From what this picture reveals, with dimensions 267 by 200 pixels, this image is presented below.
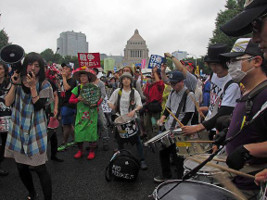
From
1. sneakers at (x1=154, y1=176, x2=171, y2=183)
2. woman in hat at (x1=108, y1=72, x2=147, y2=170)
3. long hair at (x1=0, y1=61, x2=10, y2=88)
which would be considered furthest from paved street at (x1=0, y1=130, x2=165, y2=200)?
long hair at (x1=0, y1=61, x2=10, y2=88)

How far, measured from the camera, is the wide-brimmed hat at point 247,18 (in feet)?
3.57

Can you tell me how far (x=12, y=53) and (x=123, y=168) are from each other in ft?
8.50

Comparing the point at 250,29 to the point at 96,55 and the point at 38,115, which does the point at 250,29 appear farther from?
the point at 96,55

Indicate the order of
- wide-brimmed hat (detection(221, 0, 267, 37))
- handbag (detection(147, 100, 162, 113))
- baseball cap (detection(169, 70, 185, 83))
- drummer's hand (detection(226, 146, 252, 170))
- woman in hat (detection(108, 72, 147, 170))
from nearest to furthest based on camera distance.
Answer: wide-brimmed hat (detection(221, 0, 267, 37))
drummer's hand (detection(226, 146, 252, 170))
baseball cap (detection(169, 70, 185, 83))
woman in hat (detection(108, 72, 147, 170))
handbag (detection(147, 100, 162, 113))

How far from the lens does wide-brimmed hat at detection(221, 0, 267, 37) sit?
1.09m

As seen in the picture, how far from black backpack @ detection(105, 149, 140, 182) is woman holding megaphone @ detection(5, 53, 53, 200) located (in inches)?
53.9

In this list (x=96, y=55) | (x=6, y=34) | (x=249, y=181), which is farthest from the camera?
(x=6, y=34)

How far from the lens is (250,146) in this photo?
1439 millimetres

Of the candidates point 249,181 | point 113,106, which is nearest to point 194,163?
point 249,181

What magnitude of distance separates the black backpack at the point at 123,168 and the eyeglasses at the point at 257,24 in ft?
10.8

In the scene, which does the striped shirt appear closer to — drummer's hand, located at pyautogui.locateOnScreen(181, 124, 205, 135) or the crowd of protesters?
the crowd of protesters

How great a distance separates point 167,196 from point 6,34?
5855 centimetres

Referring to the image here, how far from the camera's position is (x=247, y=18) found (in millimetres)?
1117

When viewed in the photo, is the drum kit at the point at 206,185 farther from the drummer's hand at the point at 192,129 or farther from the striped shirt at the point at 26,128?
the striped shirt at the point at 26,128
